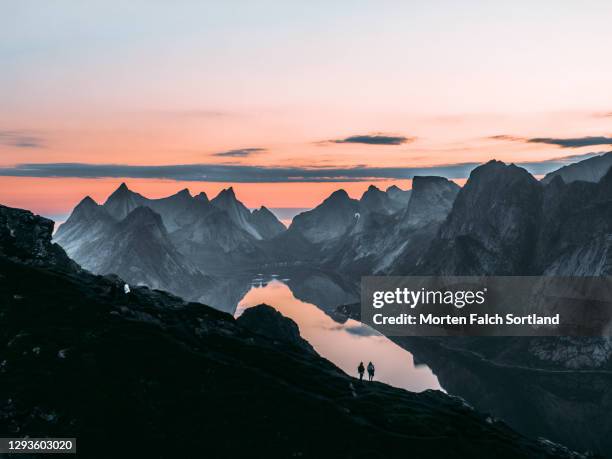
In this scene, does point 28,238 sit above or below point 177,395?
above

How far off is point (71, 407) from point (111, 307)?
156 ft

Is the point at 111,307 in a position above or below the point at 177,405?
above

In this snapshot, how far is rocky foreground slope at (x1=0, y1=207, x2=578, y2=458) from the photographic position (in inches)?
3568

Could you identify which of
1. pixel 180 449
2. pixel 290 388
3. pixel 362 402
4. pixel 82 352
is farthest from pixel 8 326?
pixel 362 402

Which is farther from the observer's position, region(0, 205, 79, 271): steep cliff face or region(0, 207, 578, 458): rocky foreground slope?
region(0, 205, 79, 271): steep cliff face

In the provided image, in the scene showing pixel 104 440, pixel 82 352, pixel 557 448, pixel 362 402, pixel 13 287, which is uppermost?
pixel 13 287

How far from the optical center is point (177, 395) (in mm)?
103250

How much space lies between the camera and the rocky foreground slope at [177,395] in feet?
297

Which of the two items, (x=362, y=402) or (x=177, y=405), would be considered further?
(x=362, y=402)

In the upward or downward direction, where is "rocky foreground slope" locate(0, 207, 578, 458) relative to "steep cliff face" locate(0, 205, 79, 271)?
downward

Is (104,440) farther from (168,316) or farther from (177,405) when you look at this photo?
(168,316)

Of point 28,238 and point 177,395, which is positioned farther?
point 28,238

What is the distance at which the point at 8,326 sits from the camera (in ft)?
371

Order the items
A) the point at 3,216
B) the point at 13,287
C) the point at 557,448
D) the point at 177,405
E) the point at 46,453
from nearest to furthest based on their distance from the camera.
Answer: the point at 46,453, the point at 177,405, the point at 13,287, the point at 557,448, the point at 3,216
